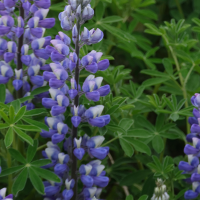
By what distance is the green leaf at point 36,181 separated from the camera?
1607 millimetres

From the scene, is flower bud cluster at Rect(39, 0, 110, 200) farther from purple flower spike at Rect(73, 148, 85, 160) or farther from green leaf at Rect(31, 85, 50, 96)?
green leaf at Rect(31, 85, 50, 96)

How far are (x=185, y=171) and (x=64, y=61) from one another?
874 mm

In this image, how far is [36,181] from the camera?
64.5 inches

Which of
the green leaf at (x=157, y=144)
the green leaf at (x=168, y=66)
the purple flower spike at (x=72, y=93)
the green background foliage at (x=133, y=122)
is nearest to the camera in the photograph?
the purple flower spike at (x=72, y=93)

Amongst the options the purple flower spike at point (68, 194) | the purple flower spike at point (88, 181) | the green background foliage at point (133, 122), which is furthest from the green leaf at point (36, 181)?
the purple flower spike at point (88, 181)

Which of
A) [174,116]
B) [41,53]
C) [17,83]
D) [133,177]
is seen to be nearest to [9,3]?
[41,53]

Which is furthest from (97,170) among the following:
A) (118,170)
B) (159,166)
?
(118,170)

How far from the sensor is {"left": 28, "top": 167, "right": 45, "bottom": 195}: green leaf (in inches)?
63.3

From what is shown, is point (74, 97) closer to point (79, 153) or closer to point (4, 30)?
point (79, 153)

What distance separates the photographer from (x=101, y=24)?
238cm

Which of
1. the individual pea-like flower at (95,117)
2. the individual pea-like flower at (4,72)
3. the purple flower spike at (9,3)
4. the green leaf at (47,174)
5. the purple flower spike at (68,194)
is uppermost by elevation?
the purple flower spike at (9,3)

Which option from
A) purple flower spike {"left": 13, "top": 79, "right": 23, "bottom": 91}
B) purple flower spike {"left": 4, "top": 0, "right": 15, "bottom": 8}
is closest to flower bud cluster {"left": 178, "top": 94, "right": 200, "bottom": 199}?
purple flower spike {"left": 13, "top": 79, "right": 23, "bottom": 91}

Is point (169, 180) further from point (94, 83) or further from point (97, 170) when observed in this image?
point (94, 83)

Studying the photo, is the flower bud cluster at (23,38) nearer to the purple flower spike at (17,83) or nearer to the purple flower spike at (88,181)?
the purple flower spike at (17,83)
